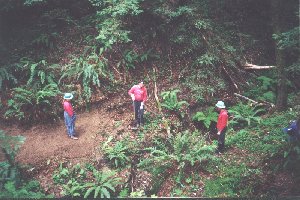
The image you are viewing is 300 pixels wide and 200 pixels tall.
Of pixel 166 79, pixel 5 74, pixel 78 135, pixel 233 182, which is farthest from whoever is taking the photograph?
pixel 166 79

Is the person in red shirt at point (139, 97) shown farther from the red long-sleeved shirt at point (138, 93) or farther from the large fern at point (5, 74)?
the large fern at point (5, 74)

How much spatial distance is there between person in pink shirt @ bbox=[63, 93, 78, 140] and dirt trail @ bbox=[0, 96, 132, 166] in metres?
0.37

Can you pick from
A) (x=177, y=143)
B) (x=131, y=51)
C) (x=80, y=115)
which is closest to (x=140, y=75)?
(x=131, y=51)

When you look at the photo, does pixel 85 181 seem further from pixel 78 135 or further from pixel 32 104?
pixel 32 104

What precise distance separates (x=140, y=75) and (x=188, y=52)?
9.86 ft

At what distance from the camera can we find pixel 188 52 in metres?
18.0

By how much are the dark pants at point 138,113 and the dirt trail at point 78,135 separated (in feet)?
2.18

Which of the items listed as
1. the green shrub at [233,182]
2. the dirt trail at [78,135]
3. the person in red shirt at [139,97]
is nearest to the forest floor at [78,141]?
the dirt trail at [78,135]

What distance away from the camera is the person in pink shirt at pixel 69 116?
529 inches

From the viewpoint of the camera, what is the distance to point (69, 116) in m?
13.7

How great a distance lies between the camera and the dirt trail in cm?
1361

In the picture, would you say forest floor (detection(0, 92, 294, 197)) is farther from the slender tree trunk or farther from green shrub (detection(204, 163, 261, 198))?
the slender tree trunk

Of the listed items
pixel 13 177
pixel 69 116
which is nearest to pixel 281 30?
pixel 69 116

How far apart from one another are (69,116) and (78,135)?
130 cm
